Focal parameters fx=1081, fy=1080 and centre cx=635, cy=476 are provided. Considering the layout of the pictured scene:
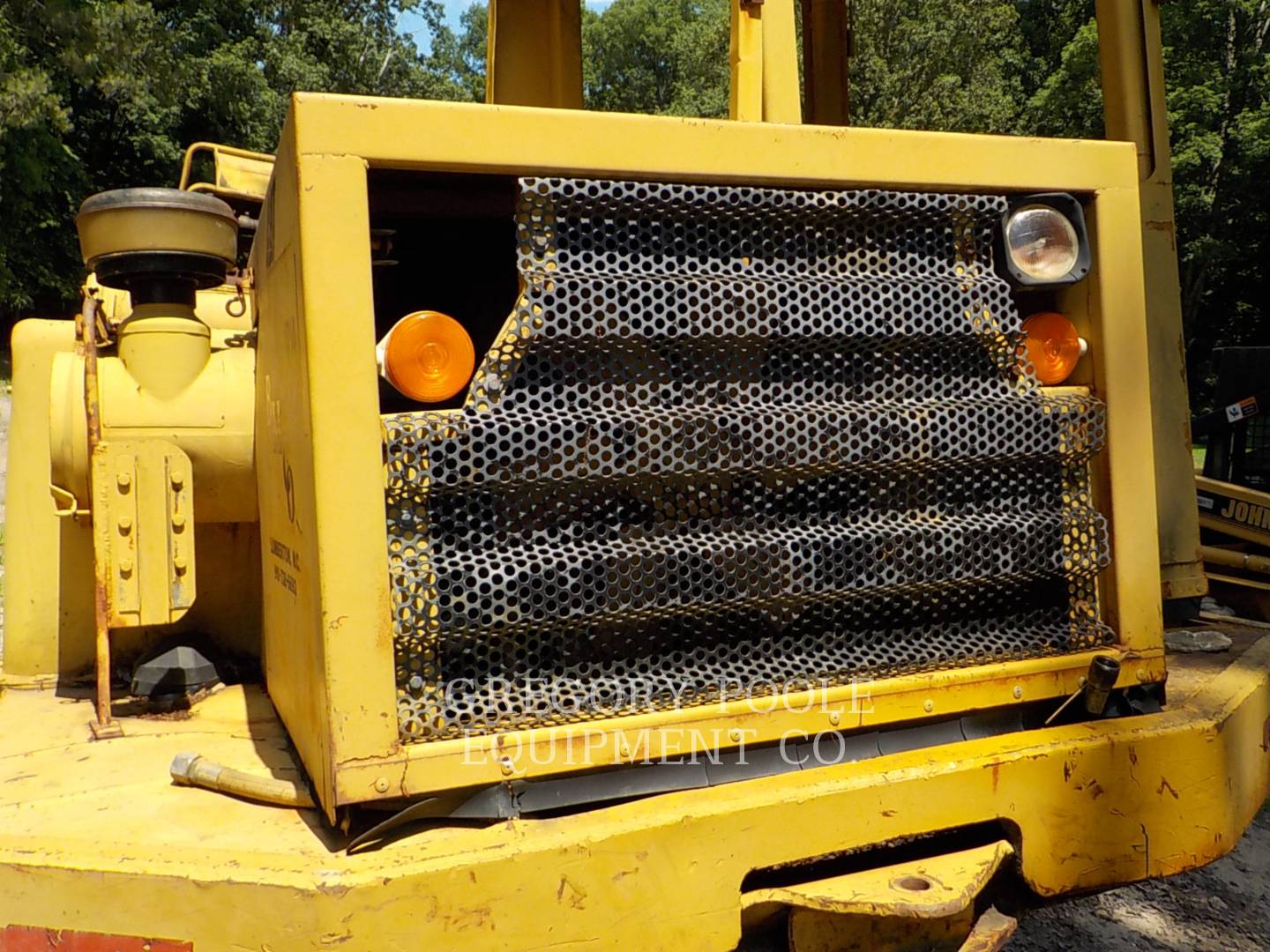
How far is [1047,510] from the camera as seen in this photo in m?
2.10

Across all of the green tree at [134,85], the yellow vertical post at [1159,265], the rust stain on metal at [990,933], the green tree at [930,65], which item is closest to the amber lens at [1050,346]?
the yellow vertical post at [1159,265]

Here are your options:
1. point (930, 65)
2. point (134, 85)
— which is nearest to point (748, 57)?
point (134, 85)

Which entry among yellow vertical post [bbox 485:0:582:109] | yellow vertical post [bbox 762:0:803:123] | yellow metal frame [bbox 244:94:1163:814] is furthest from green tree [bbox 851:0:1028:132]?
yellow metal frame [bbox 244:94:1163:814]

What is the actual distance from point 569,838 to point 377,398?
723mm

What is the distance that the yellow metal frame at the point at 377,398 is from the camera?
1618 millimetres

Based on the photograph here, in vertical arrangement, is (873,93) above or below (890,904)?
above

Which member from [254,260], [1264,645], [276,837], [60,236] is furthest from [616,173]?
[60,236]

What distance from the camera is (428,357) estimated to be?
172 centimetres

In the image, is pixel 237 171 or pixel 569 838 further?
pixel 237 171

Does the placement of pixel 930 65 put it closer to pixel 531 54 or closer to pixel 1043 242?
pixel 531 54

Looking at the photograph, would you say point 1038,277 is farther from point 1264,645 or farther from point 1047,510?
point 1264,645

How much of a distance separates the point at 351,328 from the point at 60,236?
24.4 m

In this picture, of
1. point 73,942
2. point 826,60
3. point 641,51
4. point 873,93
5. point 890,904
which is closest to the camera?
point 73,942

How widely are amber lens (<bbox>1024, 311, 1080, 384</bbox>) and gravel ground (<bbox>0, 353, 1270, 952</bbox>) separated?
1589 mm
